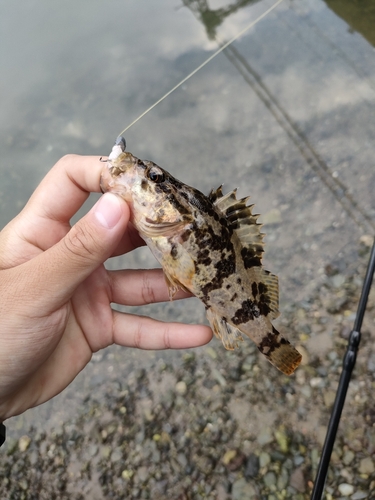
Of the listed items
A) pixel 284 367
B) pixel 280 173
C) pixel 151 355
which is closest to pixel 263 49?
pixel 280 173

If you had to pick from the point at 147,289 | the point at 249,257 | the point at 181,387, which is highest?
the point at 249,257

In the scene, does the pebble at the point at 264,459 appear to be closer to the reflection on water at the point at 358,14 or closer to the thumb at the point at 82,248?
the thumb at the point at 82,248

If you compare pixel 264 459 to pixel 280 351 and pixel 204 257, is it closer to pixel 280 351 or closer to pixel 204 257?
pixel 280 351

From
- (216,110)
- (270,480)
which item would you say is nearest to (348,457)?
(270,480)

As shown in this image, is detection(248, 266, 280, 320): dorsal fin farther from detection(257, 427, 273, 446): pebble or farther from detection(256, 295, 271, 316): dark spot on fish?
detection(257, 427, 273, 446): pebble

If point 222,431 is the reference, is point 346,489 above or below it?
below

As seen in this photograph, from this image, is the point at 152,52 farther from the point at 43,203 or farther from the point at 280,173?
the point at 43,203

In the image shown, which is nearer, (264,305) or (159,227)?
(159,227)

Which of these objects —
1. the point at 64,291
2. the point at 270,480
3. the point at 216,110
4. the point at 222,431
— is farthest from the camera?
the point at 216,110
